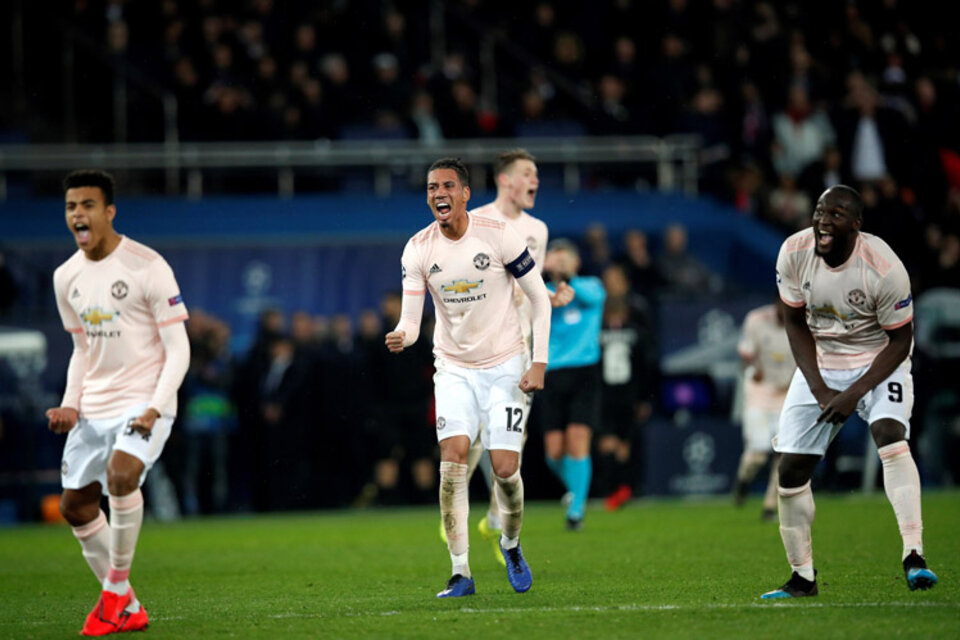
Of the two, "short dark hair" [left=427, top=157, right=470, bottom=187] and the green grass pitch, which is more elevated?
"short dark hair" [left=427, top=157, right=470, bottom=187]

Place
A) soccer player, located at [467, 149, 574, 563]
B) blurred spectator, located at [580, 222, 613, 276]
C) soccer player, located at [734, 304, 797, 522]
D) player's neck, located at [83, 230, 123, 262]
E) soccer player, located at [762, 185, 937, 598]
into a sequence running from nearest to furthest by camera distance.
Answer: player's neck, located at [83, 230, 123, 262]
soccer player, located at [762, 185, 937, 598]
soccer player, located at [467, 149, 574, 563]
soccer player, located at [734, 304, 797, 522]
blurred spectator, located at [580, 222, 613, 276]

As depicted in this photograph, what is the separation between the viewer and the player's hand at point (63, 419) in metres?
7.85

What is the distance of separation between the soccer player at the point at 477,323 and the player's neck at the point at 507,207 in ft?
8.87

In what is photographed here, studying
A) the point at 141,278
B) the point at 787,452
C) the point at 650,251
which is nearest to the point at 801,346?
the point at 787,452

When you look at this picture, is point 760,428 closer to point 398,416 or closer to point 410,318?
point 398,416

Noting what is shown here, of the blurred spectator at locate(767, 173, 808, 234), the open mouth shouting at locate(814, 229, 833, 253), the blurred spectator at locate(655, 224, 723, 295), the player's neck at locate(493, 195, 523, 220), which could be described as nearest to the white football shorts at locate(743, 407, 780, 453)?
the blurred spectator at locate(655, 224, 723, 295)

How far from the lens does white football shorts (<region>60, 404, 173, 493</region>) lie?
7945 mm

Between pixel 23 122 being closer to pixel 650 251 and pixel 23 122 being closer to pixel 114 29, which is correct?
pixel 114 29

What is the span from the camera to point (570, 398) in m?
14.2

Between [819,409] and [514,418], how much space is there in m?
1.84

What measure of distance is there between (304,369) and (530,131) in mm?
5703

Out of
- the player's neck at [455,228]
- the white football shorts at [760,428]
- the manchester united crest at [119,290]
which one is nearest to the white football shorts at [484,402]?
the player's neck at [455,228]

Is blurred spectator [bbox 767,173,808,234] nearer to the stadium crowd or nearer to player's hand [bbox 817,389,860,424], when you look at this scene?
the stadium crowd

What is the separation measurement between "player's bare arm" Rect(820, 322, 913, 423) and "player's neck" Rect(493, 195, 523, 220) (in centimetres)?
423
